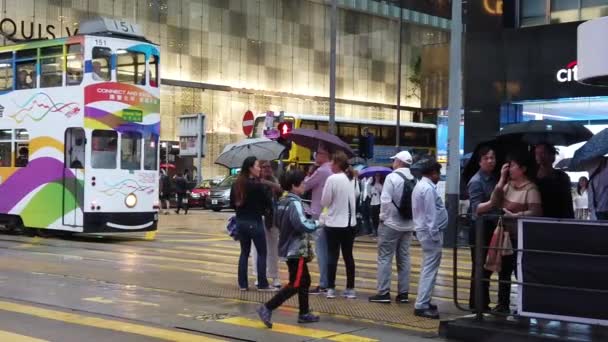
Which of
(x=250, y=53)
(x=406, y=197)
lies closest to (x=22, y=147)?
(x=406, y=197)

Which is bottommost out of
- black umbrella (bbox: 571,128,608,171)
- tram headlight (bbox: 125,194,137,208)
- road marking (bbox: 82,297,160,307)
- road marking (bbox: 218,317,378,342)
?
road marking (bbox: 82,297,160,307)

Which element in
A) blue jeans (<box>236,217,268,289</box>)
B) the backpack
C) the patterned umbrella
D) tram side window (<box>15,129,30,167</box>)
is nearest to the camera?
the backpack

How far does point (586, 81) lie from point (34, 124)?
48.6 feet

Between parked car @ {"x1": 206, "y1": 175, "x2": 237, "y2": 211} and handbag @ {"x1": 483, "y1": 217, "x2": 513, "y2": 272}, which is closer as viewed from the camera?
handbag @ {"x1": 483, "y1": 217, "x2": 513, "y2": 272}

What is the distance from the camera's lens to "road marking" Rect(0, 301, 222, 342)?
7594 mm

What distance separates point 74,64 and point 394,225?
1093cm

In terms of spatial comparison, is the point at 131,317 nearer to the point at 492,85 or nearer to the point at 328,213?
the point at 328,213

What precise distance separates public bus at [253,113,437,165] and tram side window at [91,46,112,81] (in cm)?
1550

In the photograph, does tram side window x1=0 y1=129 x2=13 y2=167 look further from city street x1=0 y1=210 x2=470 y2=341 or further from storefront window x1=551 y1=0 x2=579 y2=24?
storefront window x1=551 y1=0 x2=579 y2=24

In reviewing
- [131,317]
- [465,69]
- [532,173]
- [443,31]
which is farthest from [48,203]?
[443,31]

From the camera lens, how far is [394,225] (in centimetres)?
926

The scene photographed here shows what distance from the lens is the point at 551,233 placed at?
6.92 meters

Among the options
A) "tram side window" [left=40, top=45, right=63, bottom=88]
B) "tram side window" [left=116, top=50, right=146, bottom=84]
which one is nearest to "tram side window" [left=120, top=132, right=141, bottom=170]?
"tram side window" [left=116, top=50, right=146, bottom=84]

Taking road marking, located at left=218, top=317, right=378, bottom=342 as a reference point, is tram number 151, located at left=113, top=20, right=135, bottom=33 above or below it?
above
